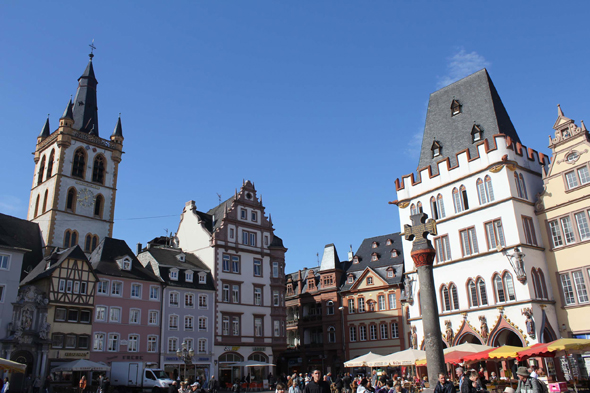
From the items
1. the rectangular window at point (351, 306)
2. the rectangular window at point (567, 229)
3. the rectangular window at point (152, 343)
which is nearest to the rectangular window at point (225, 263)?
the rectangular window at point (152, 343)

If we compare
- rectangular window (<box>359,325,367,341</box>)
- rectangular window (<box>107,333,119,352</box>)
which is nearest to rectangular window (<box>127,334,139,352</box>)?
rectangular window (<box>107,333,119,352</box>)

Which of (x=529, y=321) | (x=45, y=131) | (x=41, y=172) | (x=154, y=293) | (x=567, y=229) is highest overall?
(x=45, y=131)

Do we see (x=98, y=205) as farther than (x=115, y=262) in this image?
Yes

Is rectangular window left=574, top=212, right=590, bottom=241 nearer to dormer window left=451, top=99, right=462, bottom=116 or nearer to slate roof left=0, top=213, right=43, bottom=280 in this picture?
dormer window left=451, top=99, right=462, bottom=116

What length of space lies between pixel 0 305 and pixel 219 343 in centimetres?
1916

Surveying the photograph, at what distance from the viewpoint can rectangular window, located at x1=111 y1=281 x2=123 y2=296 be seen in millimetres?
43188

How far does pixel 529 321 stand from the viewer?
29875 millimetres

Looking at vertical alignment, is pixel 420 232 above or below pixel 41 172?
below

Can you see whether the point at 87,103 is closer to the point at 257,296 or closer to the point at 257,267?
the point at 257,267

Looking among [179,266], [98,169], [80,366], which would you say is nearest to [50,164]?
[98,169]

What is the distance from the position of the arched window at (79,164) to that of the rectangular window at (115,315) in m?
24.6

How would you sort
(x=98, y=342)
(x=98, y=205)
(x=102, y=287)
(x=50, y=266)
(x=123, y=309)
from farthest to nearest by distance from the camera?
(x=98, y=205), (x=123, y=309), (x=102, y=287), (x=50, y=266), (x=98, y=342)

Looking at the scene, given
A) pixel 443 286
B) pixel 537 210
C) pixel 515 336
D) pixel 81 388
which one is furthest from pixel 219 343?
pixel 537 210

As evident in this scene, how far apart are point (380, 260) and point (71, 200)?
36.8m
